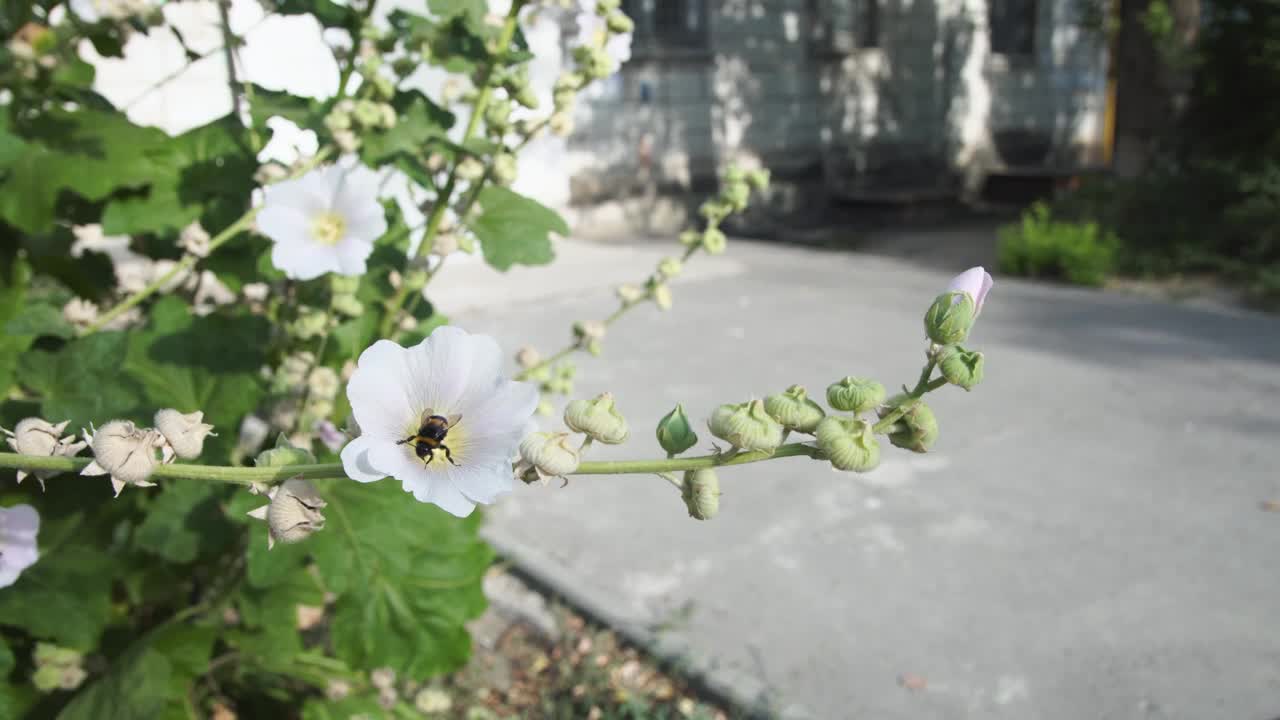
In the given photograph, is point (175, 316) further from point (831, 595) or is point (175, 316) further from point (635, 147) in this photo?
point (635, 147)

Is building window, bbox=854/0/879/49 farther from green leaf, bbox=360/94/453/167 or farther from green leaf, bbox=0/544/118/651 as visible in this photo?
green leaf, bbox=0/544/118/651

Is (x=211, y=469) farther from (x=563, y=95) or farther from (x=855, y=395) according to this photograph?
(x=563, y=95)

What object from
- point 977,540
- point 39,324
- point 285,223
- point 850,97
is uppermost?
point 285,223

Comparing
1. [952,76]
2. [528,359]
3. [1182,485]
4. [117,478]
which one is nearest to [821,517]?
[1182,485]

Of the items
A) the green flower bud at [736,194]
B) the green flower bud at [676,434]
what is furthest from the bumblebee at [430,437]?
the green flower bud at [736,194]

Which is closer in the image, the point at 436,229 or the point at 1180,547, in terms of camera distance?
the point at 436,229

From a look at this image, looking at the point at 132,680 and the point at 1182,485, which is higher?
the point at 132,680

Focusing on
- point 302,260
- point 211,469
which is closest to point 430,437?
point 211,469

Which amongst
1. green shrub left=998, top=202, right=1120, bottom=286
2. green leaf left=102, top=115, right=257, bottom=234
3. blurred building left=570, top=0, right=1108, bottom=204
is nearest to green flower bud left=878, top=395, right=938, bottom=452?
green leaf left=102, top=115, right=257, bottom=234
